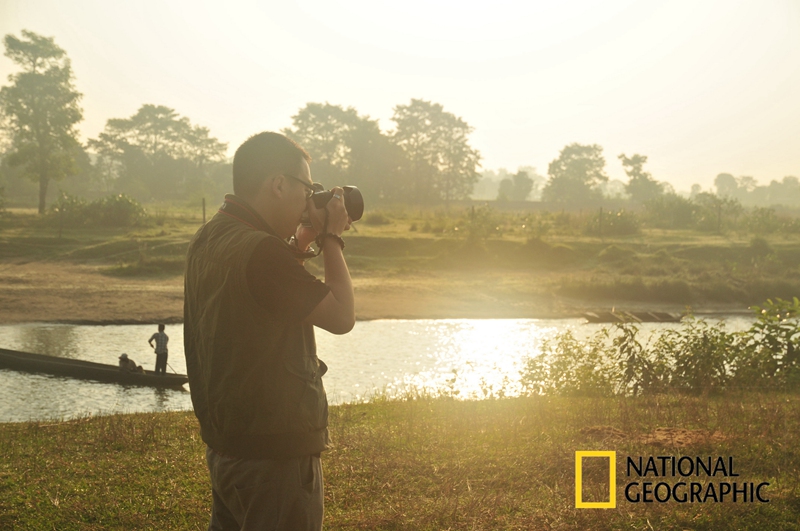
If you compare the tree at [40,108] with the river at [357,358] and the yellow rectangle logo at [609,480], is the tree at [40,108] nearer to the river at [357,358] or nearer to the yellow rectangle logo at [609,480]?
the river at [357,358]

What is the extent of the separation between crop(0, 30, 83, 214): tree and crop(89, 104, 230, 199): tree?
16282 millimetres

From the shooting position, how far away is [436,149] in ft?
242

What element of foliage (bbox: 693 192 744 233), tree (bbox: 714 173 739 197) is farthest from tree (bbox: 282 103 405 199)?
tree (bbox: 714 173 739 197)

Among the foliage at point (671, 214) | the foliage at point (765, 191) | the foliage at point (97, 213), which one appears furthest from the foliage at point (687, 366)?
the foliage at point (765, 191)

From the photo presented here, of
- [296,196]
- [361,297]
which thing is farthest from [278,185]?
[361,297]

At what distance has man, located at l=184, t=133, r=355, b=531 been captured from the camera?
2.70 m

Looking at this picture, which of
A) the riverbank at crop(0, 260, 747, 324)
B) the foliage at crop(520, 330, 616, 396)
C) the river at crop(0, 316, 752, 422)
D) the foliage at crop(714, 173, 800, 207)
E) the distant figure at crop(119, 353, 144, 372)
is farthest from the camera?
the foliage at crop(714, 173, 800, 207)

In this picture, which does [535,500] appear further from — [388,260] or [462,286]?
[388,260]

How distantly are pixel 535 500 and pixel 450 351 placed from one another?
1447 cm

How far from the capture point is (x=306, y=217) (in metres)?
3.11

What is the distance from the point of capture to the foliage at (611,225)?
1751 inches

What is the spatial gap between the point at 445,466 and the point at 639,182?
82529 millimetres

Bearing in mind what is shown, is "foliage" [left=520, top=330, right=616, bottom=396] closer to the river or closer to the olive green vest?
the river

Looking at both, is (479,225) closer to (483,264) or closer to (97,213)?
(483,264)
